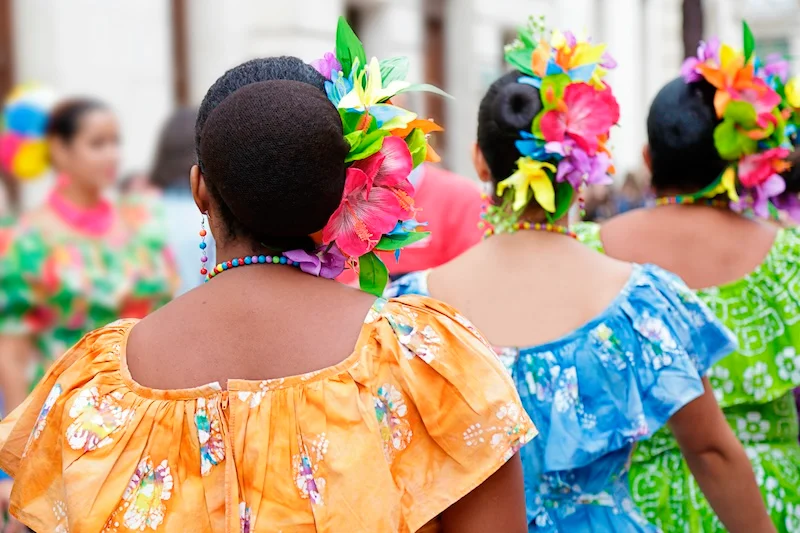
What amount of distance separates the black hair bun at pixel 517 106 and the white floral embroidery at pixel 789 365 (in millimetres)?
1074

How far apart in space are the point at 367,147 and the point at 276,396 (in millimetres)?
461

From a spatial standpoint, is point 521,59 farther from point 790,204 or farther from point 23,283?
point 23,283

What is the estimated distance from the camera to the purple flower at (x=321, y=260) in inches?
73.8

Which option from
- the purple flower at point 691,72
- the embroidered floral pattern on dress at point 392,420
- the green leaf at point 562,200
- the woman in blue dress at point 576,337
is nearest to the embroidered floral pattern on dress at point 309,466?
the embroidered floral pattern on dress at point 392,420

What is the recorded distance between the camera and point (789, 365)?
3.21m

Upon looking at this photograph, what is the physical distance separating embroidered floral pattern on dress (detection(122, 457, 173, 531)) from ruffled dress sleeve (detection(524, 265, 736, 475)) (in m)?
1.01

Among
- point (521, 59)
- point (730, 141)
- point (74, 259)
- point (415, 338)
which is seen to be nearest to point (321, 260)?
point (415, 338)

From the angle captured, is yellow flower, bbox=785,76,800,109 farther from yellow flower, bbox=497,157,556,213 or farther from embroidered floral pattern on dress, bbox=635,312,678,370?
embroidered floral pattern on dress, bbox=635,312,678,370

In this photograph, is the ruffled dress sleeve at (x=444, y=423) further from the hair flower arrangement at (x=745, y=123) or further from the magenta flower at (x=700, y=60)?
the magenta flower at (x=700, y=60)

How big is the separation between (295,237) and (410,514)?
0.49 metres

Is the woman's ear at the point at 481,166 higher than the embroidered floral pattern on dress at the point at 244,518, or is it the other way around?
the woman's ear at the point at 481,166

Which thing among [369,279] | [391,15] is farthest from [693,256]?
[391,15]

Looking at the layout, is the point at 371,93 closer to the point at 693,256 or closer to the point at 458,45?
the point at 693,256

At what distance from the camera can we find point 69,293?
4711 millimetres
